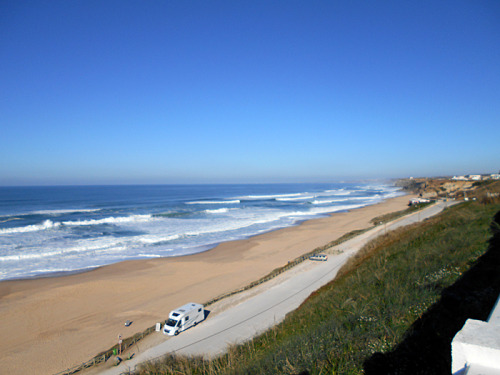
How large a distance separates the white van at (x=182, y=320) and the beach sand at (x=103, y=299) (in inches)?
82.6

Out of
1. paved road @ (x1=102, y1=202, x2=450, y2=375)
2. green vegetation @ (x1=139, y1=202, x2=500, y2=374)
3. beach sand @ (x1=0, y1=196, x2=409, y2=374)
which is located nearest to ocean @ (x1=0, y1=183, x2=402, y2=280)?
beach sand @ (x1=0, y1=196, x2=409, y2=374)

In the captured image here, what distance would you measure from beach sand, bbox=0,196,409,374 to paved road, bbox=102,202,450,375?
2.77 m

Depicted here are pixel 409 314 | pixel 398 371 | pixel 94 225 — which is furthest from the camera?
pixel 94 225

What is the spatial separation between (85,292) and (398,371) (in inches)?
750

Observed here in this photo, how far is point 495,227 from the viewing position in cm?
1127

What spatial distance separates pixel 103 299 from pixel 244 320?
9.48 metres

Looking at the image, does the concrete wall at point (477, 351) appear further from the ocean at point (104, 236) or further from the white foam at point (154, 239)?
the white foam at point (154, 239)

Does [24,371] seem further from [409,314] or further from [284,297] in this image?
[409,314]

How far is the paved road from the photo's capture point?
1045 cm

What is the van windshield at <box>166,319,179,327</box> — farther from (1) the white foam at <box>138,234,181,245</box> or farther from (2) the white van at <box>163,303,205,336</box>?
(1) the white foam at <box>138,234,181,245</box>

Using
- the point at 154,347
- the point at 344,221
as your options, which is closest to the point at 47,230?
the point at 154,347

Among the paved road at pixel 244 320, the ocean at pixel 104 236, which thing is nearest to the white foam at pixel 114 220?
the ocean at pixel 104 236

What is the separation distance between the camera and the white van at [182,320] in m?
11.9

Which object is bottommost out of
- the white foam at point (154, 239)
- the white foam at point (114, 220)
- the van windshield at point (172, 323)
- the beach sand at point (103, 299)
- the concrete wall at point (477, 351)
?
the beach sand at point (103, 299)
